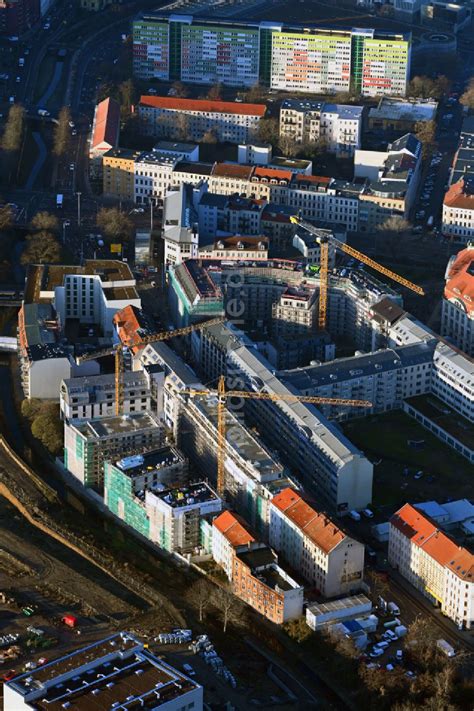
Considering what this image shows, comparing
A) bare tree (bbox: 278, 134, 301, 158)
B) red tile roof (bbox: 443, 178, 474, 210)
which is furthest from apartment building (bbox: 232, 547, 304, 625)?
bare tree (bbox: 278, 134, 301, 158)

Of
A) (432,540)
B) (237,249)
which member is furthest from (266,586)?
(237,249)

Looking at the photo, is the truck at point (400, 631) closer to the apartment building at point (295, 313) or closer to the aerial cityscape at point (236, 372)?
the aerial cityscape at point (236, 372)

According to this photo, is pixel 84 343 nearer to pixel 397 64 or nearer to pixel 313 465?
pixel 313 465

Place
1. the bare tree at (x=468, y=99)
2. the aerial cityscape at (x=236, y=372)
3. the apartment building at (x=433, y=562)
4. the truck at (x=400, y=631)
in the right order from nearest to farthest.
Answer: the aerial cityscape at (x=236, y=372) < the truck at (x=400, y=631) < the apartment building at (x=433, y=562) < the bare tree at (x=468, y=99)

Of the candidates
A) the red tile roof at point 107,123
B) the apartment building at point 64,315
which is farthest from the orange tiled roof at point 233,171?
the apartment building at point 64,315

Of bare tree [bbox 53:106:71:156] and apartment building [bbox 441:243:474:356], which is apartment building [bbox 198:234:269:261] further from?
bare tree [bbox 53:106:71:156]
